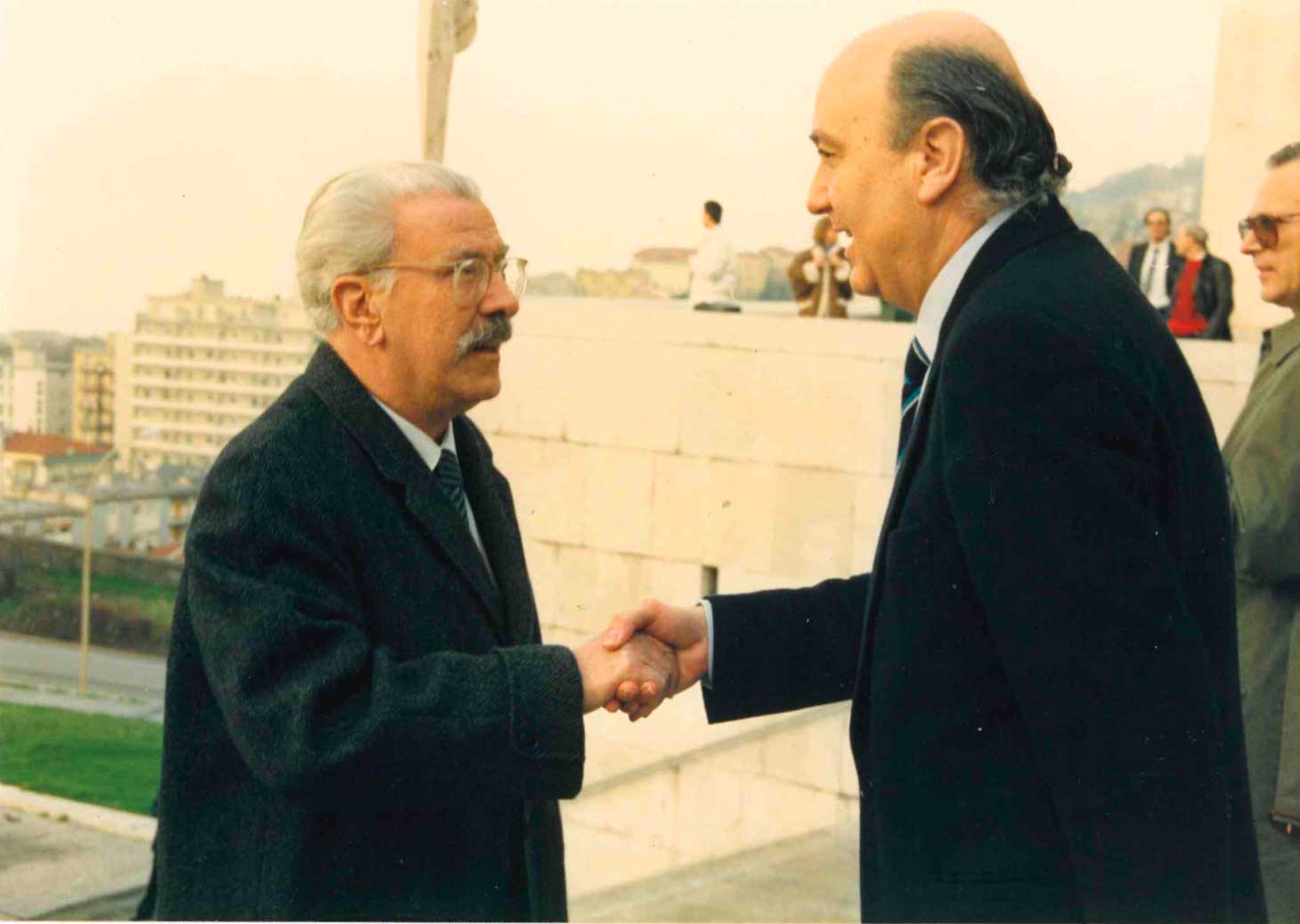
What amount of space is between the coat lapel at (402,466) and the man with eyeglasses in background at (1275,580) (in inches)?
67.3

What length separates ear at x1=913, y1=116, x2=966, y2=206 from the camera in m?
1.96

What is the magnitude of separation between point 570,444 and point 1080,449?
8.34m

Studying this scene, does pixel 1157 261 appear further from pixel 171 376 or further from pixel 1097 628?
pixel 1097 628

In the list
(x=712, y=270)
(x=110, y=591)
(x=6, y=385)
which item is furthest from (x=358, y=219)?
(x=110, y=591)

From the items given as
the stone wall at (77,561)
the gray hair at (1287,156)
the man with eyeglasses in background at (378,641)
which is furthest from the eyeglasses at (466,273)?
the stone wall at (77,561)

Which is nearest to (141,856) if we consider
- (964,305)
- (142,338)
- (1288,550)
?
(1288,550)

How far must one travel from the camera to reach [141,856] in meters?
6.50

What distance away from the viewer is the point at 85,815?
7.10 metres

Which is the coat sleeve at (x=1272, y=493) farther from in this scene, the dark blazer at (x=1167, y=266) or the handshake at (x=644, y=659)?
the dark blazer at (x=1167, y=266)

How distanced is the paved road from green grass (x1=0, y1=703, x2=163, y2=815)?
1249 millimetres

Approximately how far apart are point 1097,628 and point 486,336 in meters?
1.07

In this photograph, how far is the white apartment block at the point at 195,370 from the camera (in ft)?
36.7

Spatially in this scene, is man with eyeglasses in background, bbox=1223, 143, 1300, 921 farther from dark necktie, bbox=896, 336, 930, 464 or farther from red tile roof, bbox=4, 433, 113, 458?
red tile roof, bbox=4, 433, 113, 458

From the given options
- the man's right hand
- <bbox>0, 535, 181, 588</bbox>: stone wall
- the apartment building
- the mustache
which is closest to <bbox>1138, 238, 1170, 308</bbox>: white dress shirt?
the apartment building
